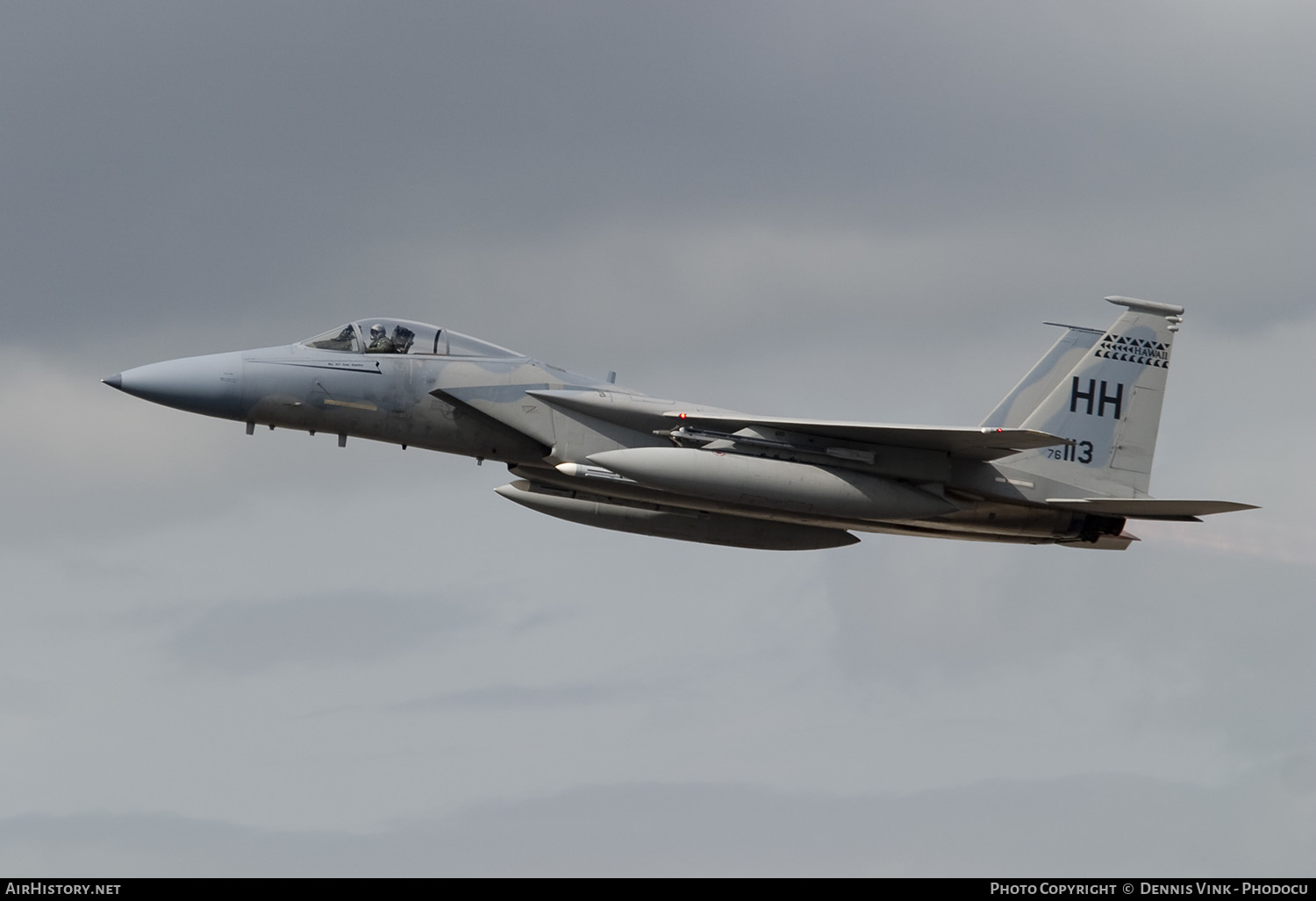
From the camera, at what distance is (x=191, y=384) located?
22891mm

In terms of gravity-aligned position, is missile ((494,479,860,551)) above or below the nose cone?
below

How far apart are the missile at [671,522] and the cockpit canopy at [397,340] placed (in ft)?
9.93

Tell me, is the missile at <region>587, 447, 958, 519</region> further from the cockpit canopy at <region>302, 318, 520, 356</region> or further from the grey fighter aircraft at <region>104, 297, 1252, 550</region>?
the cockpit canopy at <region>302, 318, 520, 356</region>

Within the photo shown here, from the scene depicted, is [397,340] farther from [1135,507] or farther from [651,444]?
[1135,507]

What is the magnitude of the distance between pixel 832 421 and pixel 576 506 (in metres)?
5.10

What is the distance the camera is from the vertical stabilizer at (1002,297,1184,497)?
2598 cm

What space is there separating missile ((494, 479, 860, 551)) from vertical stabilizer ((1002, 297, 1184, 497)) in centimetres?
401

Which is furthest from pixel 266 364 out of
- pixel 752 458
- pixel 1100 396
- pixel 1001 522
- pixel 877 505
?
pixel 1100 396

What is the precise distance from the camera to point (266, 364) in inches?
914

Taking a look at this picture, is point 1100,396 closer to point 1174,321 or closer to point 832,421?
point 1174,321

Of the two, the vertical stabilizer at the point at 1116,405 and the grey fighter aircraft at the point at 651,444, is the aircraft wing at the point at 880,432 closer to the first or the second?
the grey fighter aircraft at the point at 651,444

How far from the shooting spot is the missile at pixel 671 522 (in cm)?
2608

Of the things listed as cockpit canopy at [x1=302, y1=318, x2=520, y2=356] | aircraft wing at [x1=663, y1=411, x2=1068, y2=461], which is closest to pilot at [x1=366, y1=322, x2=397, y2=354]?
cockpit canopy at [x1=302, y1=318, x2=520, y2=356]

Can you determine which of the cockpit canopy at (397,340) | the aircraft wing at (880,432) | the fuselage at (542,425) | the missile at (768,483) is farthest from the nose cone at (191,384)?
the aircraft wing at (880,432)
